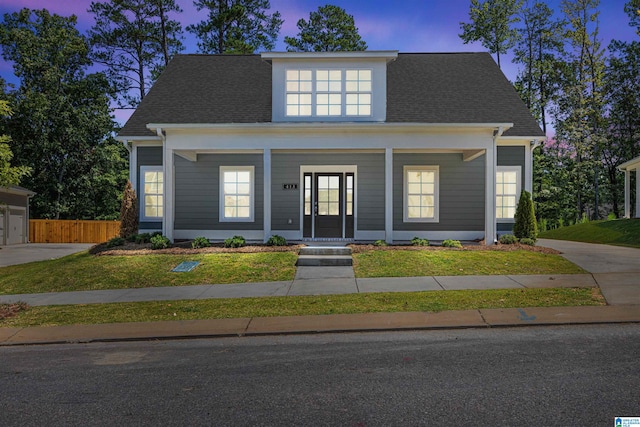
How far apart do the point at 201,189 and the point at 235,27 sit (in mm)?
19533

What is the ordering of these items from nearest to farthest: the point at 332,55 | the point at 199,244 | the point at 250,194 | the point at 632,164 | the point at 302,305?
the point at 302,305, the point at 199,244, the point at 332,55, the point at 250,194, the point at 632,164

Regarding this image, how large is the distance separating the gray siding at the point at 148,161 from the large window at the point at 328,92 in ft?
16.3

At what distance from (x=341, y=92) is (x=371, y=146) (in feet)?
7.91

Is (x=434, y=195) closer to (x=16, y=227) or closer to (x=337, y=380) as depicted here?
(x=337, y=380)

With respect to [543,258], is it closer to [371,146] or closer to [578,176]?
[371,146]

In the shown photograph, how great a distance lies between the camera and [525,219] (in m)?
14.5

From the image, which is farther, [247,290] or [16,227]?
[16,227]

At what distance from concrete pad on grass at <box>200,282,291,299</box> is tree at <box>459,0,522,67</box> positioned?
27386 millimetres

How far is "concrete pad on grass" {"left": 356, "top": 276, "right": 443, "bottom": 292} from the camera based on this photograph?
30.6 feet

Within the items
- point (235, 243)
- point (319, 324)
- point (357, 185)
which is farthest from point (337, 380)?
point (357, 185)

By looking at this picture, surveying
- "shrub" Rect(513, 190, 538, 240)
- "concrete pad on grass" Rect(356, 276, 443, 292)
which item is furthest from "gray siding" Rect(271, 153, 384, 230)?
"concrete pad on grass" Rect(356, 276, 443, 292)

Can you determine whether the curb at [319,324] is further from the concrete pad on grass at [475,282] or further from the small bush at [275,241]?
the small bush at [275,241]

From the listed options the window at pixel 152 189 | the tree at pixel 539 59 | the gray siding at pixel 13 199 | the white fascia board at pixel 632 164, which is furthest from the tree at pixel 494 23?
the gray siding at pixel 13 199

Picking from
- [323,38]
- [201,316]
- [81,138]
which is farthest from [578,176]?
[81,138]
